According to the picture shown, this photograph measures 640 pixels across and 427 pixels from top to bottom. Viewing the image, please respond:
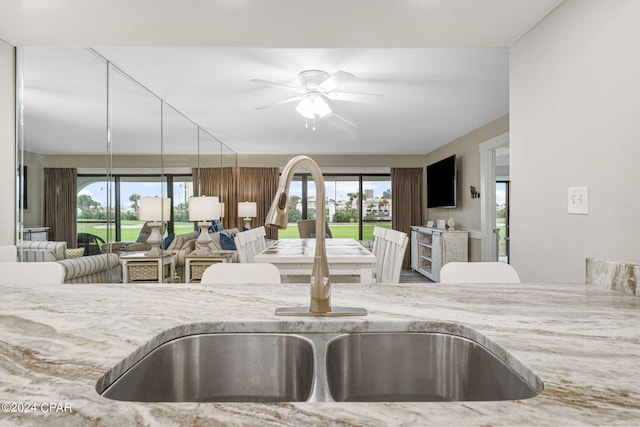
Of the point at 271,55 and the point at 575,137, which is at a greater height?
the point at 271,55

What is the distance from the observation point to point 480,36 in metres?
2.12

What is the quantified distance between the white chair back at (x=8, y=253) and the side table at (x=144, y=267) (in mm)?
1103

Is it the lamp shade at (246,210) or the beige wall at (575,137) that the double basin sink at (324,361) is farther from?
the lamp shade at (246,210)

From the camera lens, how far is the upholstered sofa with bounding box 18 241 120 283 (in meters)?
2.54

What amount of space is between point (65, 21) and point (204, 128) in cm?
371

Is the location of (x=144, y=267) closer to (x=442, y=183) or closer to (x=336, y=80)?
(x=336, y=80)

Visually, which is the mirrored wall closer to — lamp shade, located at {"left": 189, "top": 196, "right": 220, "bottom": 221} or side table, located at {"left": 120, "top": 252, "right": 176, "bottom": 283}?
side table, located at {"left": 120, "top": 252, "right": 176, "bottom": 283}

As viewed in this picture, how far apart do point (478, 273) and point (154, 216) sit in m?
3.39

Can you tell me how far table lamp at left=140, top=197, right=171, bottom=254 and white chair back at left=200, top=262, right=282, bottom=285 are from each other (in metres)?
2.55

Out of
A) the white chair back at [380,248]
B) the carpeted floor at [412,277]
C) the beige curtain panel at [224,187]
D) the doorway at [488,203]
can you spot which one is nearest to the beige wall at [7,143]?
the white chair back at [380,248]

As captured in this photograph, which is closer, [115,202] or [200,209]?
[115,202]

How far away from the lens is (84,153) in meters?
2.94

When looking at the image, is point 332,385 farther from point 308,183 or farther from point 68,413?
point 308,183

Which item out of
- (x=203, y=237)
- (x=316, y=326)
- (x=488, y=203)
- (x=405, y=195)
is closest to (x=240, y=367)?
(x=316, y=326)
